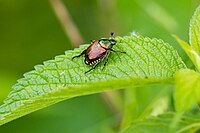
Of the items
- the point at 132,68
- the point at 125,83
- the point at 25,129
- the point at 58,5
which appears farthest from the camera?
the point at 25,129

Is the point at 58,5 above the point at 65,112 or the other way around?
above

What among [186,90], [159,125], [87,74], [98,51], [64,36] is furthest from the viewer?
[64,36]

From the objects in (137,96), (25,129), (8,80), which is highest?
(8,80)

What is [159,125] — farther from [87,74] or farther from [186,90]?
[186,90]

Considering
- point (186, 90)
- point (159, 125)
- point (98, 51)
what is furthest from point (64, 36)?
point (186, 90)

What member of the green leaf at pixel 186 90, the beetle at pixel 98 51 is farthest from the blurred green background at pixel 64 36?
the green leaf at pixel 186 90

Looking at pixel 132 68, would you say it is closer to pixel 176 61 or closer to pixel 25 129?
pixel 176 61

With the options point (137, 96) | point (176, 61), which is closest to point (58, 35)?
point (137, 96)
